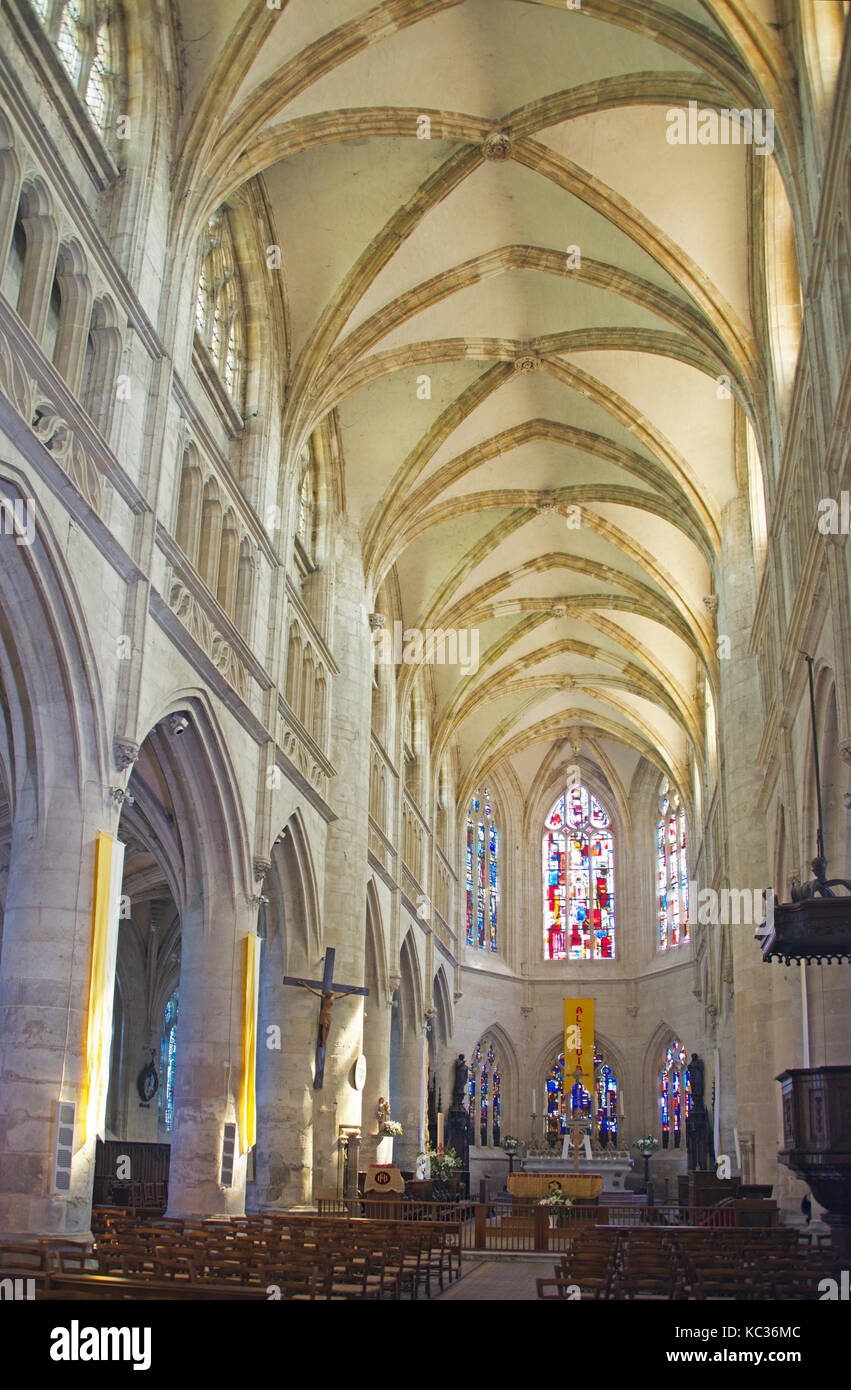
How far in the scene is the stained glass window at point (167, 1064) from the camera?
32.0m

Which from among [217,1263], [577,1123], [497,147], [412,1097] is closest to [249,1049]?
[217,1263]

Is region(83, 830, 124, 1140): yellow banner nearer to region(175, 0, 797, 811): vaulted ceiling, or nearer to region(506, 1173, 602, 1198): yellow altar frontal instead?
region(175, 0, 797, 811): vaulted ceiling

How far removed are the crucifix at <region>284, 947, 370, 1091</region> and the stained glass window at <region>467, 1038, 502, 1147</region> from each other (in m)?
21.8

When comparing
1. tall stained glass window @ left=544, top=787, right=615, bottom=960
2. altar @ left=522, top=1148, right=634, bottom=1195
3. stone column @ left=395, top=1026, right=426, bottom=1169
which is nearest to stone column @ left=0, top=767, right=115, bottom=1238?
stone column @ left=395, top=1026, right=426, bottom=1169

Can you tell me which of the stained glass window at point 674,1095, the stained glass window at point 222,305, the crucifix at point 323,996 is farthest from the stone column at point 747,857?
the stained glass window at point 674,1095

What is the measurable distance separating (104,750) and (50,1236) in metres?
4.51

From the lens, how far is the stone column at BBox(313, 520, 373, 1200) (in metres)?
21.8

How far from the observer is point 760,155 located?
18.0 m

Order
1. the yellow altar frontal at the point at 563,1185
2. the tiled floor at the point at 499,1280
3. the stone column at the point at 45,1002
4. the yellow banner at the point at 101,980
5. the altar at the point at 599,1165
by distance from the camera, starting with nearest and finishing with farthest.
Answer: the stone column at the point at 45,1002
the yellow banner at the point at 101,980
the tiled floor at the point at 499,1280
the yellow altar frontal at the point at 563,1185
the altar at the point at 599,1165

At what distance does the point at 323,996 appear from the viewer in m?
21.4

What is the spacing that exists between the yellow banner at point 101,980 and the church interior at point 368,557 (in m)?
0.05

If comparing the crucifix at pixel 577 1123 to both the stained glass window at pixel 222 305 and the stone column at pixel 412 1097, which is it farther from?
the stained glass window at pixel 222 305

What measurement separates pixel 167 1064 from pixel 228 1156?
17593mm

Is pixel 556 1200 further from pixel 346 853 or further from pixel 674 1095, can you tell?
pixel 674 1095
